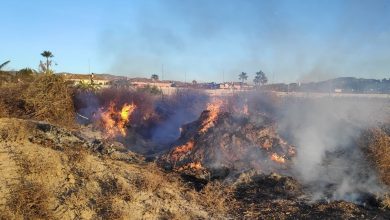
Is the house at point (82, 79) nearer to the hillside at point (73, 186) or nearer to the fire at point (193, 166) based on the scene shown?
the fire at point (193, 166)

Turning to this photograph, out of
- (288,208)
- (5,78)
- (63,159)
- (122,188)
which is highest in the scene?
(5,78)

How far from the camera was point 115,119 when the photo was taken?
23.5m

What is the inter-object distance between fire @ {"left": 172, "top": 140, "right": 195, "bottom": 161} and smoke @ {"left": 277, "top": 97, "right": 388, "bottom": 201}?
4.12m

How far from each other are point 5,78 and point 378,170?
20792 millimetres

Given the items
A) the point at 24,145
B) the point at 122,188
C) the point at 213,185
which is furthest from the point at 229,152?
the point at 24,145

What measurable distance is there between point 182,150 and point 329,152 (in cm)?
619

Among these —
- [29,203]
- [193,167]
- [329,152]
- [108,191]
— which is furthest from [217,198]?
[329,152]

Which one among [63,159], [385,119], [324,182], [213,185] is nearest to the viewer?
[63,159]

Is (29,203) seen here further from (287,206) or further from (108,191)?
(287,206)

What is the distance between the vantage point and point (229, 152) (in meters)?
16.2

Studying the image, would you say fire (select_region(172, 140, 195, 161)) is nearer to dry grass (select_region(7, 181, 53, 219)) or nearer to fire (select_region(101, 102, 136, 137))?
fire (select_region(101, 102, 136, 137))

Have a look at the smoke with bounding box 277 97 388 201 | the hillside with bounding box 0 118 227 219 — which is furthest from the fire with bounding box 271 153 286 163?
the hillside with bounding box 0 118 227 219

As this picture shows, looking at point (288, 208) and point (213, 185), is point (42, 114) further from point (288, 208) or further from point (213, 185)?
point (288, 208)

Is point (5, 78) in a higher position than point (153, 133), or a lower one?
higher
